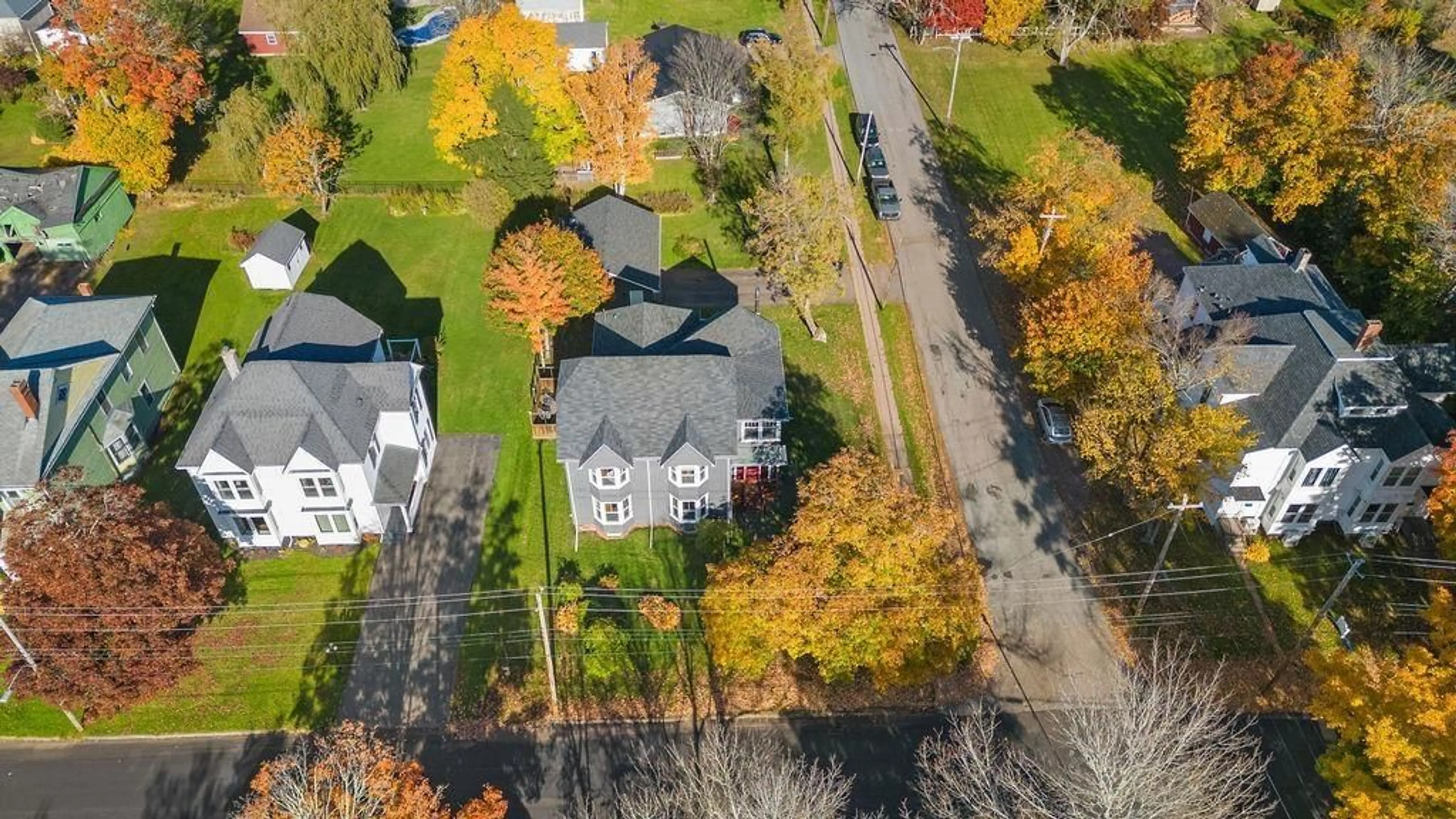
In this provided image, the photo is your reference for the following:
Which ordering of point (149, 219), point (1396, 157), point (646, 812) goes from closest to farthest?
1. point (646, 812)
2. point (1396, 157)
3. point (149, 219)

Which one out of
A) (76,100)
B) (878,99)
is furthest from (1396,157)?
(76,100)

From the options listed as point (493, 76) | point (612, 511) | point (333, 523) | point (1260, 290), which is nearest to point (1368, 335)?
point (1260, 290)

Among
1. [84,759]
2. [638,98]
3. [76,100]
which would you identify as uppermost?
[638,98]

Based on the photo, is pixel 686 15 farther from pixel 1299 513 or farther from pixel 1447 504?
pixel 1447 504

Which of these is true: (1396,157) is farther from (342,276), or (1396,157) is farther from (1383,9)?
(342,276)

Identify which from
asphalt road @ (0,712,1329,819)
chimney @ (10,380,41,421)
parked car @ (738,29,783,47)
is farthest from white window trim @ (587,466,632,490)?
parked car @ (738,29,783,47)

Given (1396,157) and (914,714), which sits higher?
(1396,157)

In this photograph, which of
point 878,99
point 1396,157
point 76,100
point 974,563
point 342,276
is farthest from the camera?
point 878,99
